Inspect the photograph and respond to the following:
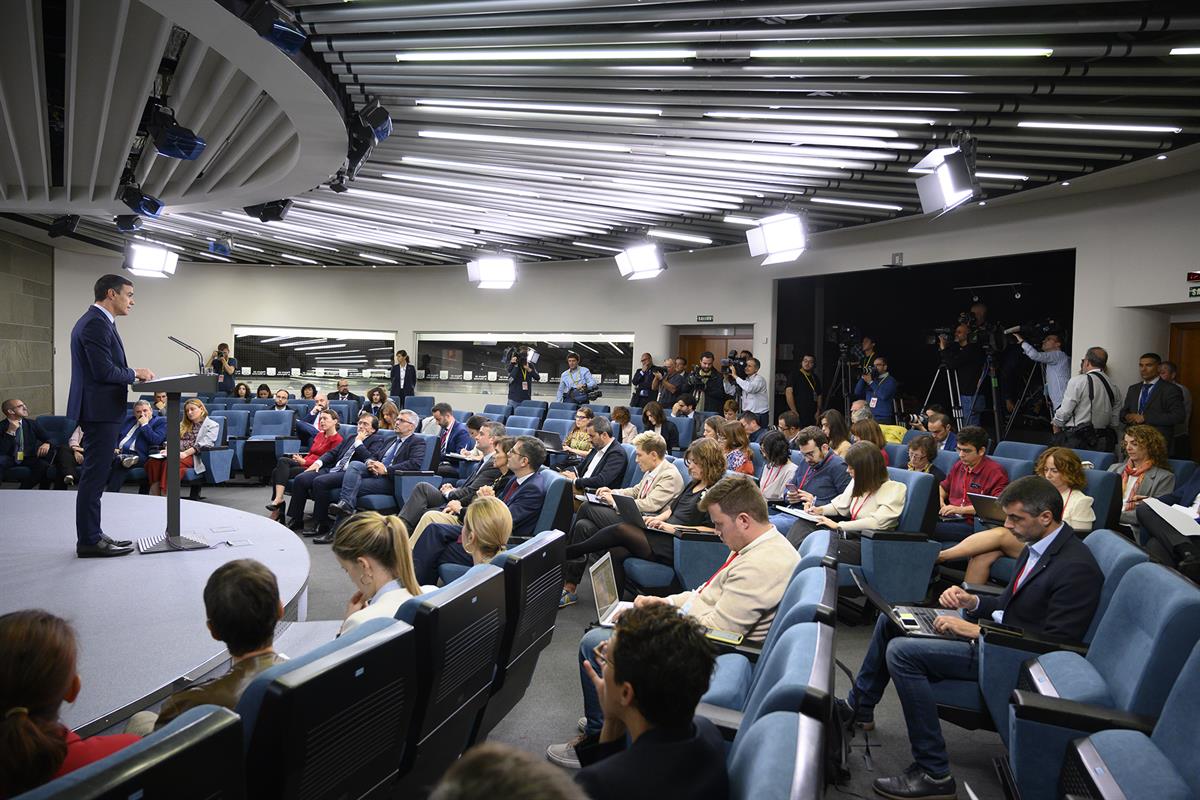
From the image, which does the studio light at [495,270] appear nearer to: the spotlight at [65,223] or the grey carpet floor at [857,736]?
the spotlight at [65,223]

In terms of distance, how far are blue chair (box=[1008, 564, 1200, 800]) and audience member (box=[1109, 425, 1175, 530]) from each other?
11.4 feet

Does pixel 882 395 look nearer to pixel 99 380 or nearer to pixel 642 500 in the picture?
pixel 642 500

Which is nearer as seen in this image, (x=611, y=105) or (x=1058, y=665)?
(x=1058, y=665)

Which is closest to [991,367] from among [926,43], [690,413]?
[690,413]

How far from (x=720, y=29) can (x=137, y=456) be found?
742 cm

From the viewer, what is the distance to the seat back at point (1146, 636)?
1937mm

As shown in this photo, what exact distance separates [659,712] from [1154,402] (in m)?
7.59

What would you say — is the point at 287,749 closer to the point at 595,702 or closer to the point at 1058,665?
the point at 595,702

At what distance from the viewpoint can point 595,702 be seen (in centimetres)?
269

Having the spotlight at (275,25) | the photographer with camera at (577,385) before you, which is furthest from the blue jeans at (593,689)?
the photographer with camera at (577,385)

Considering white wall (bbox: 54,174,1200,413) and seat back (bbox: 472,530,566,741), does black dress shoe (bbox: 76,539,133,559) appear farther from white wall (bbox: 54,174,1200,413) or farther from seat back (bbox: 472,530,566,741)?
white wall (bbox: 54,174,1200,413)

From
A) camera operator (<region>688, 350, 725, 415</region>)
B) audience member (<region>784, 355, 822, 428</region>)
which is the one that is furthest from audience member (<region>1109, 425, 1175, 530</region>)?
camera operator (<region>688, 350, 725, 415</region>)

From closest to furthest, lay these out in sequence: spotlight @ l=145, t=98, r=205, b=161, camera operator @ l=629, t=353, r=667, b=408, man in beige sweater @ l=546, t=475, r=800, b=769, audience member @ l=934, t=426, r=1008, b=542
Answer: man in beige sweater @ l=546, t=475, r=800, b=769, audience member @ l=934, t=426, r=1008, b=542, spotlight @ l=145, t=98, r=205, b=161, camera operator @ l=629, t=353, r=667, b=408

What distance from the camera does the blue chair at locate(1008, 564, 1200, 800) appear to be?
6.39ft
